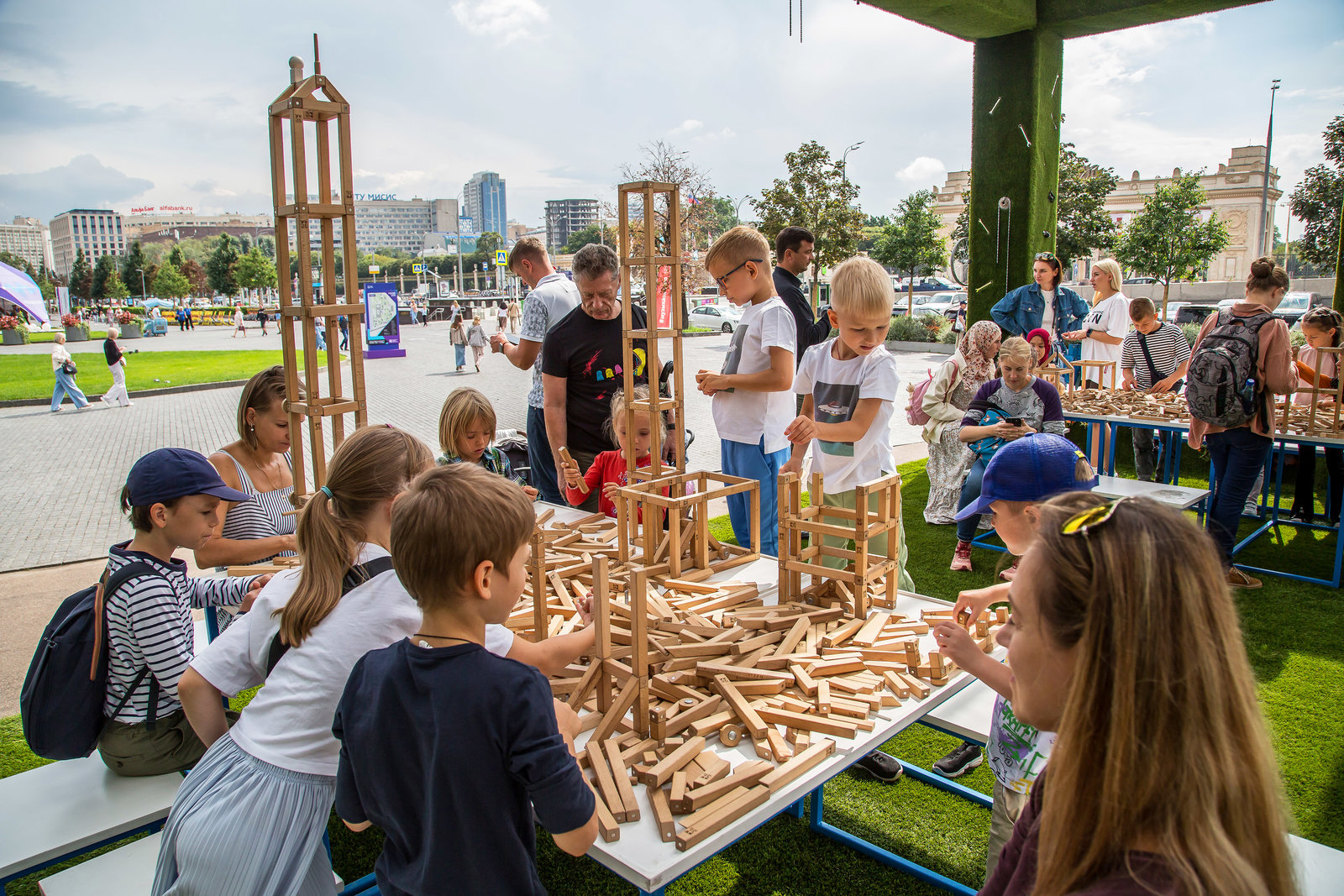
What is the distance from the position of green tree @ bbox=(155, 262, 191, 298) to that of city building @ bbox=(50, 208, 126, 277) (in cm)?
11653

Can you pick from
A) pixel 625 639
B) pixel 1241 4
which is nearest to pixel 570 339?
pixel 625 639

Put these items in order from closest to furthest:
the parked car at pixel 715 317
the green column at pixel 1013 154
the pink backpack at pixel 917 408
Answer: the pink backpack at pixel 917 408 → the green column at pixel 1013 154 → the parked car at pixel 715 317

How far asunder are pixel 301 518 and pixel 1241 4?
921 centimetres

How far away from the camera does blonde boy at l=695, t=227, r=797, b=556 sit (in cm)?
403

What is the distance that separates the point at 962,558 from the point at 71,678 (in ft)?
17.8

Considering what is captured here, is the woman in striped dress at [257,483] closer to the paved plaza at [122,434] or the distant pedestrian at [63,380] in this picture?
the paved plaza at [122,434]

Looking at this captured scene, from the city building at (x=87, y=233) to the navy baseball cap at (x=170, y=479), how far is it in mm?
203007

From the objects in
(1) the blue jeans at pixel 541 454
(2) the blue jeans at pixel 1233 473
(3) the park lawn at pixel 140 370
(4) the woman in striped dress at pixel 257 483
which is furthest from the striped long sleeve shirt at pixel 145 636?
(3) the park lawn at pixel 140 370

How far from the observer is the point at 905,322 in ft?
92.9

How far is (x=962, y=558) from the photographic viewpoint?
611 centimetres

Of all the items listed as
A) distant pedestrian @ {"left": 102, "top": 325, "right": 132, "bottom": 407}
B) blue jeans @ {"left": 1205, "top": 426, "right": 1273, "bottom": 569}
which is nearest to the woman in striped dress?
blue jeans @ {"left": 1205, "top": 426, "right": 1273, "bottom": 569}

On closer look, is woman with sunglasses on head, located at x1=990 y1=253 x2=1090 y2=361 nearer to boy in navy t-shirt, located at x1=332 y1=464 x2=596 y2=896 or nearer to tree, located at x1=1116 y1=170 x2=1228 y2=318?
boy in navy t-shirt, located at x1=332 y1=464 x2=596 y2=896

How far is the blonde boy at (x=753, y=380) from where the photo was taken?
4031 millimetres

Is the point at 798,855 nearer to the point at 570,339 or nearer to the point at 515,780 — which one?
the point at 515,780
